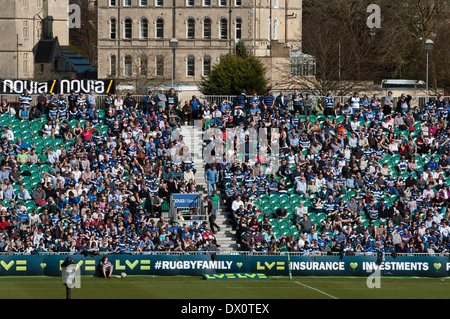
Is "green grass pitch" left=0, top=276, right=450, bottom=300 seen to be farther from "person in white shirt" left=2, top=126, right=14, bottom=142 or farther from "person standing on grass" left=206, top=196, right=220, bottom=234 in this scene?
"person in white shirt" left=2, top=126, right=14, bottom=142

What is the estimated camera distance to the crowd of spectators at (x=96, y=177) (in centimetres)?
3288

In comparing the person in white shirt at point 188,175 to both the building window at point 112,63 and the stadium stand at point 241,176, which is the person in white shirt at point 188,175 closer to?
the stadium stand at point 241,176

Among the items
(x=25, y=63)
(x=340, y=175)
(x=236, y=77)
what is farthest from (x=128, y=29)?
(x=340, y=175)

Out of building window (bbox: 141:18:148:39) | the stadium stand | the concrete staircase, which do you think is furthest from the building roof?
the concrete staircase

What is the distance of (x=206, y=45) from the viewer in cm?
10438

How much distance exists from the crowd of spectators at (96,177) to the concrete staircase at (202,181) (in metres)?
0.70

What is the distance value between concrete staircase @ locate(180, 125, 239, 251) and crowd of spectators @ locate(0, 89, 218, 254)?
700 millimetres

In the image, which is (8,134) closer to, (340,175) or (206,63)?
(340,175)

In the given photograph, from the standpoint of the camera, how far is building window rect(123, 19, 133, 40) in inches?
4163

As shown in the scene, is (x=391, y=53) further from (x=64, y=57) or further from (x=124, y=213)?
(x=124, y=213)


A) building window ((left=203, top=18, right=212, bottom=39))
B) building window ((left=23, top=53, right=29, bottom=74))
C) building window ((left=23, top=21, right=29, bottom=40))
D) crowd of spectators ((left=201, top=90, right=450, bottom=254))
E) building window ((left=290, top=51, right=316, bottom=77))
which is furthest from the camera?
building window ((left=203, top=18, right=212, bottom=39))

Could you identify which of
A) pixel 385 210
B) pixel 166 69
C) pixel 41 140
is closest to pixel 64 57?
pixel 166 69

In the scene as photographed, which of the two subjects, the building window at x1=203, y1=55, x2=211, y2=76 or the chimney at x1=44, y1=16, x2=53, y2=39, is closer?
the chimney at x1=44, y1=16, x2=53, y2=39

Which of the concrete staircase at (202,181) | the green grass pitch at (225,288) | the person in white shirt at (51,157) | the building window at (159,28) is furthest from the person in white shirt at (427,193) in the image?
the building window at (159,28)
